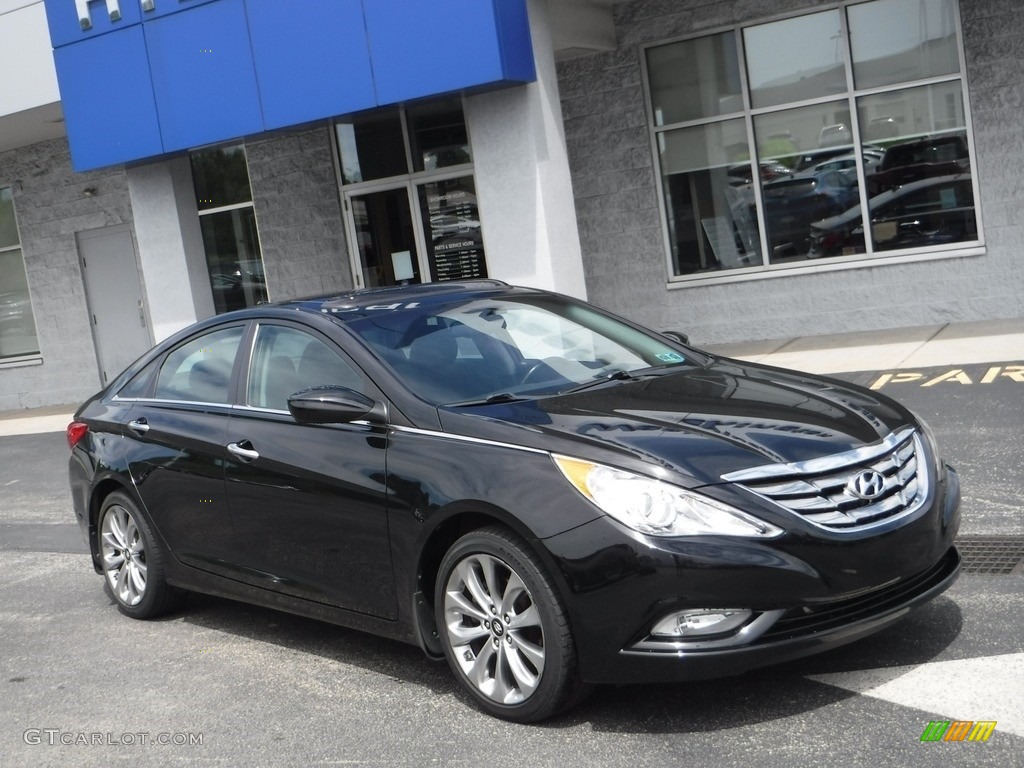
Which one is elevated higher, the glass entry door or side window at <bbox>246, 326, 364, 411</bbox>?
the glass entry door

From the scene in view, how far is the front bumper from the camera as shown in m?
4.05

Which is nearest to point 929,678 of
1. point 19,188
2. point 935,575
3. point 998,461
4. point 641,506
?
point 935,575

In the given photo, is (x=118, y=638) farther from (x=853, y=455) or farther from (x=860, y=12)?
(x=860, y=12)

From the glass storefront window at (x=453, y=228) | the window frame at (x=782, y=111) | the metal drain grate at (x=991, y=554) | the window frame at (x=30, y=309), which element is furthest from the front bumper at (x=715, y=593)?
the window frame at (x=30, y=309)

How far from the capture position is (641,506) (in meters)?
4.18

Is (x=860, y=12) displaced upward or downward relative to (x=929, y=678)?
upward

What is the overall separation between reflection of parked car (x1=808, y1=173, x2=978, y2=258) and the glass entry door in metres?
4.87

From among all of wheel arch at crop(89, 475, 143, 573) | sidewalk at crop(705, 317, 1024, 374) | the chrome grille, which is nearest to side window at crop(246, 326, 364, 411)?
wheel arch at crop(89, 475, 143, 573)

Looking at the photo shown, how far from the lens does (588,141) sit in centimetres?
1424

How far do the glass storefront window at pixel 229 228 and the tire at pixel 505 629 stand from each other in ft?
40.7

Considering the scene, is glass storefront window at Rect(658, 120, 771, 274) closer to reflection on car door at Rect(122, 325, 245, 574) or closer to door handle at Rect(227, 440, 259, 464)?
reflection on car door at Rect(122, 325, 245, 574)

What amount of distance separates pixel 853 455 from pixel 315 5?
9197 millimetres

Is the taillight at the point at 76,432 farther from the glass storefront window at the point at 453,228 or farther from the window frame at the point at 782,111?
the window frame at the point at 782,111

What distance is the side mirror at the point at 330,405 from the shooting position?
501 cm
